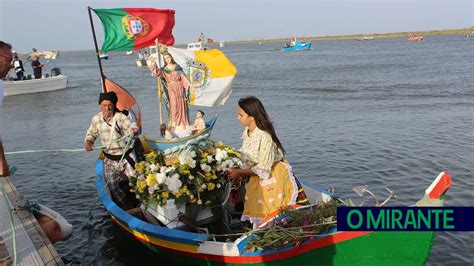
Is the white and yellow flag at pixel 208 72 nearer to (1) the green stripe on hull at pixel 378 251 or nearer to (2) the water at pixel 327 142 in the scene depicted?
(2) the water at pixel 327 142

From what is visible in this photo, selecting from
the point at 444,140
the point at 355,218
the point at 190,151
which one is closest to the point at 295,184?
the point at 190,151

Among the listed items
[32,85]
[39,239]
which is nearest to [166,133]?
[39,239]

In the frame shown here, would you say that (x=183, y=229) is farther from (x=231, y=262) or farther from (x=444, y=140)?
(x=444, y=140)

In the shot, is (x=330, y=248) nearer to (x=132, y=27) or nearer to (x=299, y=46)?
(x=132, y=27)

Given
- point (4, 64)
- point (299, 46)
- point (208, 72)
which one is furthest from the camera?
point (299, 46)

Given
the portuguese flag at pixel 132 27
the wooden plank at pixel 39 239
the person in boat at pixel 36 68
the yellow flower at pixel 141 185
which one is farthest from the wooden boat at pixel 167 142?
the person in boat at pixel 36 68

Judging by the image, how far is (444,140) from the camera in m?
13.3

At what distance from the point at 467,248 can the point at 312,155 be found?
19.3 feet

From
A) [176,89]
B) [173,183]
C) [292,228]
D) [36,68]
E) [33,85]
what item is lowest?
[292,228]

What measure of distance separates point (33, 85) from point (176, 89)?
75.0 ft

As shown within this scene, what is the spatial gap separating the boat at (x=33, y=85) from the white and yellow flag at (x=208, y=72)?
22.4 m

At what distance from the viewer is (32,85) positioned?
28.3 metres

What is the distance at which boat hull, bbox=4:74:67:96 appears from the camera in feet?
89.8

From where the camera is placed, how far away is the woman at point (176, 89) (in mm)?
9477
